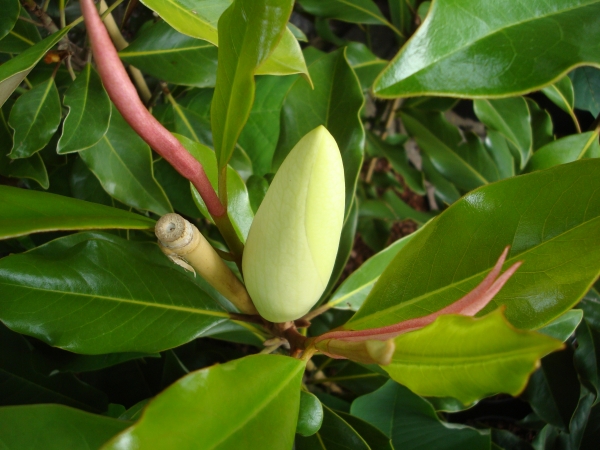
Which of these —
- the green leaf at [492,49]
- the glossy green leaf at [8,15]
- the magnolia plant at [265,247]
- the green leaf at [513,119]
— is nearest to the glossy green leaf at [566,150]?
the magnolia plant at [265,247]

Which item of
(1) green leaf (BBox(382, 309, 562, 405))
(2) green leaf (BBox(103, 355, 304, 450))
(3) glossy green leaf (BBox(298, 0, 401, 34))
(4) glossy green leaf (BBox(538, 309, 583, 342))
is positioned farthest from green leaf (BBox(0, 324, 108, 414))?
(3) glossy green leaf (BBox(298, 0, 401, 34))

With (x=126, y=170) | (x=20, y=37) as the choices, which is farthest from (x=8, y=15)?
(x=126, y=170)

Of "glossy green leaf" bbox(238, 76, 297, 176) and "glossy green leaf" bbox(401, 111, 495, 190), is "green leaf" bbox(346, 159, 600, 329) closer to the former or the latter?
"glossy green leaf" bbox(238, 76, 297, 176)

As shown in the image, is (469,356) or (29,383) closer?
(469,356)

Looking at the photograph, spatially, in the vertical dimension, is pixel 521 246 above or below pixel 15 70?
below

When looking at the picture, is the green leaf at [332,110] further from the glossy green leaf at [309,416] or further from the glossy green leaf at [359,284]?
the glossy green leaf at [309,416]

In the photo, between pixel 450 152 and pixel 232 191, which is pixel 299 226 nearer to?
pixel 232 191
